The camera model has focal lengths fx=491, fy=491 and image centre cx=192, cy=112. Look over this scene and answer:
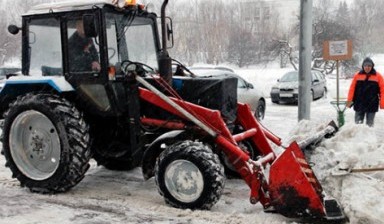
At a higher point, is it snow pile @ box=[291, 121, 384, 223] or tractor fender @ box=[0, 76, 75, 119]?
tractor fender @ box=[0, 76, 75, 119]

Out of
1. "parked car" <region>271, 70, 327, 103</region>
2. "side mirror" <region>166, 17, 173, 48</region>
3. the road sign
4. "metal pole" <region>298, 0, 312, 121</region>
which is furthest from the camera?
"parked car" <region>271, 70, 327, 103</region>

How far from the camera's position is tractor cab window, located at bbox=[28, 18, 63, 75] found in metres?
6.03

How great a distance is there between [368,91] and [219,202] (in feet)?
15.2

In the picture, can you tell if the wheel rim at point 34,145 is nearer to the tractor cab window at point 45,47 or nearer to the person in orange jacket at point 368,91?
the tractor cab window at point 45,47

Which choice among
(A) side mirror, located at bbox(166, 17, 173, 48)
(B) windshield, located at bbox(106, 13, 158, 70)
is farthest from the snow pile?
(B) windshield, located at bbox(106, 13, 158, 70)

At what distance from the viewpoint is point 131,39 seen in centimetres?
618

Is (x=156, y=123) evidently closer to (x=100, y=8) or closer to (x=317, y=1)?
(x=100, y=8)

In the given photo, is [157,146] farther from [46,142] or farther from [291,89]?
[291,89]

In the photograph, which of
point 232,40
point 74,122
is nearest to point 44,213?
point 74,122

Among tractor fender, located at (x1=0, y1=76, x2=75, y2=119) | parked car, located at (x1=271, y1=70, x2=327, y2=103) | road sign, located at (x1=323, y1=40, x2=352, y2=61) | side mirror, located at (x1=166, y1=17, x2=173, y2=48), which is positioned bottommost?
parked car, located at (x1=271, y1=70, x2=327, y2=103)

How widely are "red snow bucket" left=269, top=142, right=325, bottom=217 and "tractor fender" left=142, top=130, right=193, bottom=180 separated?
1204 millimetres

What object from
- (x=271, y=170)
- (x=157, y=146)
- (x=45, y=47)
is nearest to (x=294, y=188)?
(x=271, y=170)

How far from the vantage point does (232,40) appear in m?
52.2

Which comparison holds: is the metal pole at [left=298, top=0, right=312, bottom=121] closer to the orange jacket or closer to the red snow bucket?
the orange jacket
